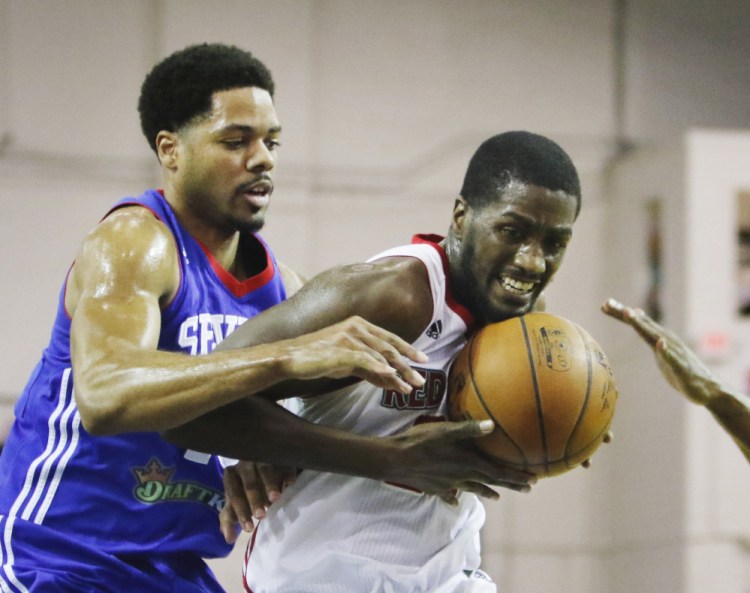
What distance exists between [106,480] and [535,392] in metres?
1.17

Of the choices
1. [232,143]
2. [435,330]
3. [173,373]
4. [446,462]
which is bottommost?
[446,462]

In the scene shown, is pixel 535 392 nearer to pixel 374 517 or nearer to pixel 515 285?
pixel 515 285

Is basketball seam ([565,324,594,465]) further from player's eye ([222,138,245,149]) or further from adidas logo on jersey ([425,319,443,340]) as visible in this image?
player's eye ([222,138,245,149])

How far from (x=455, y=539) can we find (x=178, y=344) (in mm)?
895

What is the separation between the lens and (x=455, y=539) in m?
3.13

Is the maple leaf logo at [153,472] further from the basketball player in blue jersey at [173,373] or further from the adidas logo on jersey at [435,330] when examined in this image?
the adidas logo on jersey at [435,330]

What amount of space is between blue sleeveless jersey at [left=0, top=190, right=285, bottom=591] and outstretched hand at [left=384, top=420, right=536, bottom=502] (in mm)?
675

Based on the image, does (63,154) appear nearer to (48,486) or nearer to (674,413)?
(674,413)

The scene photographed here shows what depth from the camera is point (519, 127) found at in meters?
9.41

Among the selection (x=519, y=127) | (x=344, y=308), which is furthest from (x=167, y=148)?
(x=519, y=127)

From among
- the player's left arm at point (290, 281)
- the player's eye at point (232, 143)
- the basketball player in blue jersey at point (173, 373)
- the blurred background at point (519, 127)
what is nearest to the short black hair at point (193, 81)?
the basketball player in blue jersey at point (173, 373)

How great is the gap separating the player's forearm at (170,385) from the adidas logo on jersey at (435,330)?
51cm

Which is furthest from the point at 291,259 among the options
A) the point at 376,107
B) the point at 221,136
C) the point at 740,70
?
the point at 221,136

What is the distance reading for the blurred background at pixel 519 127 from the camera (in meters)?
8.34
